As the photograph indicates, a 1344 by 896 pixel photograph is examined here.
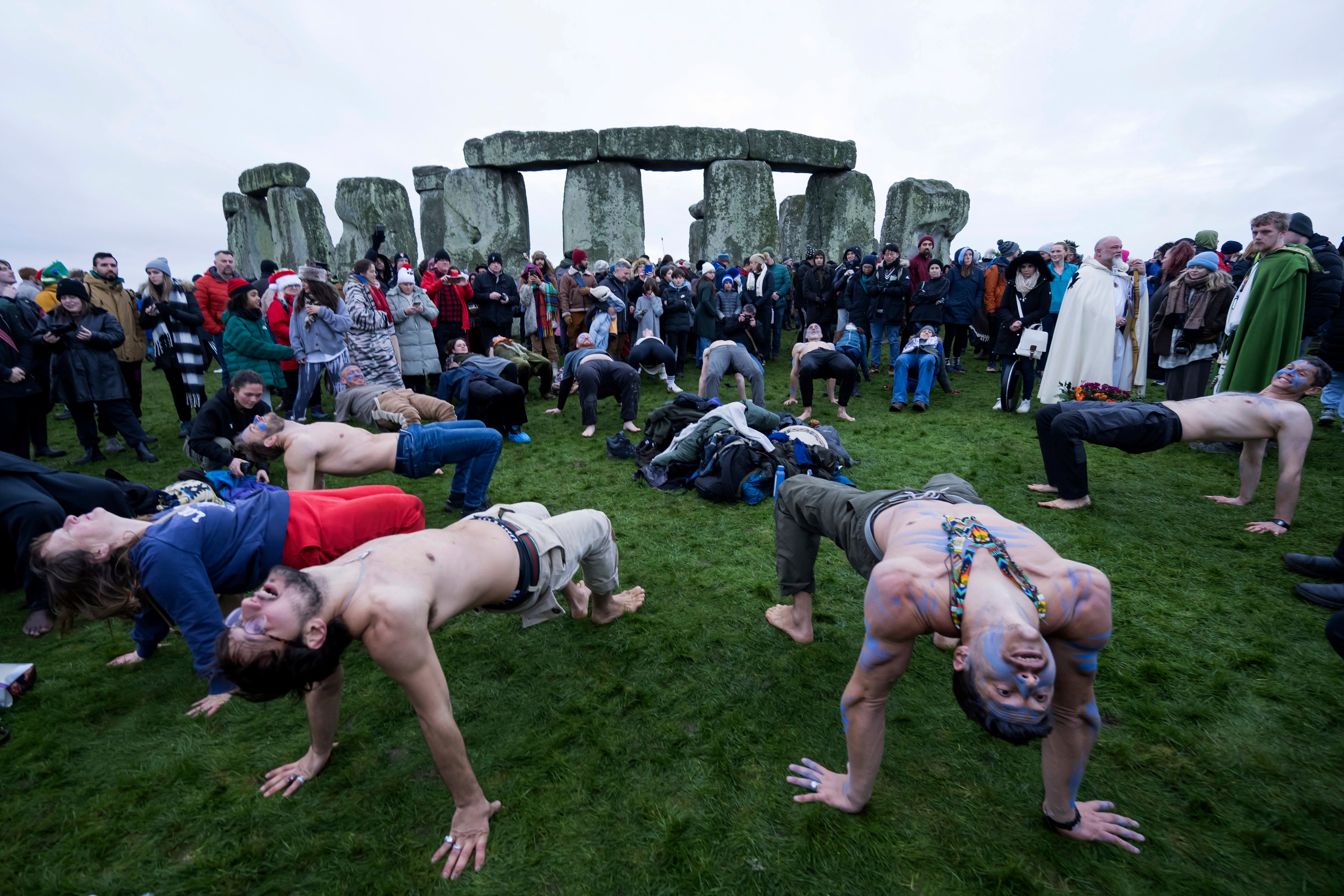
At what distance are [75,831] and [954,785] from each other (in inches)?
125

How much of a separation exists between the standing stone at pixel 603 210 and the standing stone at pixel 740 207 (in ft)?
5.91

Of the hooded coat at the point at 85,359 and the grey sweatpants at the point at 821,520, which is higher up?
the hooded coat at the point at 85,359

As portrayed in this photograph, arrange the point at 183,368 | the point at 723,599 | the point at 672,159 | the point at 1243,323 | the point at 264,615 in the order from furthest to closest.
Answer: the point at 672,159, the point at 183,368, the point at 1243,323, the point at 723,599, the point at 264,615

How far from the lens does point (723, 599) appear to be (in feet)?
11.5

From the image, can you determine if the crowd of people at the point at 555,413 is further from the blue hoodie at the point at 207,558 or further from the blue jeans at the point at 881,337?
the blue jeans at the point at 881,337

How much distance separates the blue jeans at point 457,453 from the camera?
4.21 metres

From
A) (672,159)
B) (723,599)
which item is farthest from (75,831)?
(672,159)

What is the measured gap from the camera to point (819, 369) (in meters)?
Answer: 7.20

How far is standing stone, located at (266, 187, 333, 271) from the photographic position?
1614 cm

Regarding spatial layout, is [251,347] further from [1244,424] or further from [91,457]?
[1244,424]

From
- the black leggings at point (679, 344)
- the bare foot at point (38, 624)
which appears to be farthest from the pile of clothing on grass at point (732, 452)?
the bare foot at point (38, 624)

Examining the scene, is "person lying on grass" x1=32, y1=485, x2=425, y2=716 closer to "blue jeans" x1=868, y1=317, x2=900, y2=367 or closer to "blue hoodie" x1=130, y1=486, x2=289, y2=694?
"blue hoodie" x1=130, y1=486, x2=289, y2=694

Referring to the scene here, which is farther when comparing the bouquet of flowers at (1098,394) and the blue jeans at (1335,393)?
the blue jeans at (1335,393)

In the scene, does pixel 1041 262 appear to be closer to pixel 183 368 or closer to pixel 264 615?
pixel 264 615
